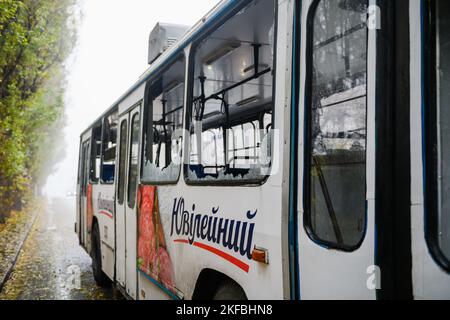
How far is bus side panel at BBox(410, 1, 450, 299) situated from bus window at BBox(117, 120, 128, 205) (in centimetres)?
444

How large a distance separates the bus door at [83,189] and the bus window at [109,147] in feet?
6.56

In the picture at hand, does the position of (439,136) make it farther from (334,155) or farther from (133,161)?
(133,161)

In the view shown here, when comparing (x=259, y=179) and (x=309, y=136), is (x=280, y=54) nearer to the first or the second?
(x=309, y=136)

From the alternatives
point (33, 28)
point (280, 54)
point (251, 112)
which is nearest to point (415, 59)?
point (280, 54)

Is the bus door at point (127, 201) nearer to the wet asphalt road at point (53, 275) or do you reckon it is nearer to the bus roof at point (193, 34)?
the bus roof at point (193, 34)

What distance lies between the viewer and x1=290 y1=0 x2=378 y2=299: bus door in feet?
5.55

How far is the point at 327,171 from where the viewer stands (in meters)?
1.97

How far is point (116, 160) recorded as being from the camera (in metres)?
6.07

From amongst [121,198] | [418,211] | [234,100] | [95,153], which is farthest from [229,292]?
[95,153]

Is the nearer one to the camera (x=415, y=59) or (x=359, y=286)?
(x=415, y=59)

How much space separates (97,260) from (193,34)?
533cm

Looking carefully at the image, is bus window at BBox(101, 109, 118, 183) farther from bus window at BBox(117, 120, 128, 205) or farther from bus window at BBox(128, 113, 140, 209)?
bus window at BBox(128, 113, 140, 209)

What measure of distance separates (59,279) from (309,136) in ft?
A: 24.7

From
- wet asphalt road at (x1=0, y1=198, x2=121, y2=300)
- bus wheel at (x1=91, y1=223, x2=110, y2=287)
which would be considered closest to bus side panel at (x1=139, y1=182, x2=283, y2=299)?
bus wheel at (x1=91, y1=223, x2=110, y2=287)
